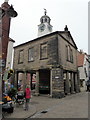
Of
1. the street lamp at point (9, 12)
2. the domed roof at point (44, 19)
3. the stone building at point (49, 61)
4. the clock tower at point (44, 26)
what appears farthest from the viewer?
the domed roof at point (44, 19)

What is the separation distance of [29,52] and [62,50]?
5646mm

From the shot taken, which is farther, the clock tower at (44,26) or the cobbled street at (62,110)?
the clock tower at (44,26)

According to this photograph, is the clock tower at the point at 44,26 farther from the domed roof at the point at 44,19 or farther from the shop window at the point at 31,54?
the shop window at the point at 31,54

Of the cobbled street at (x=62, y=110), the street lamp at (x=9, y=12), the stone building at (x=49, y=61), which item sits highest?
the street lamp at (x=9, y=12)

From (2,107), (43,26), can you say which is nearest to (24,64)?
(2,107)

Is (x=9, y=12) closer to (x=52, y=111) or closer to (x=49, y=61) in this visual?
(x=49, y=61)

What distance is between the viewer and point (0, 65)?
332 inches

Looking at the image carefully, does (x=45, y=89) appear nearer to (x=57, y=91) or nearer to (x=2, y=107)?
(x=57, y=91)

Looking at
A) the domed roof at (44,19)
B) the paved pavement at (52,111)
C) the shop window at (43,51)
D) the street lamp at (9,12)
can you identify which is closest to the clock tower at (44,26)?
the domed roof at (44,19)

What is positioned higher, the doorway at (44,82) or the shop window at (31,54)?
the shop window at (31,54)

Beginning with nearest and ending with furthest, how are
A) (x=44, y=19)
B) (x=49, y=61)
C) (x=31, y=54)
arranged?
(x=49, y=61)
(x=31, y=54)
(x=44, y=19)

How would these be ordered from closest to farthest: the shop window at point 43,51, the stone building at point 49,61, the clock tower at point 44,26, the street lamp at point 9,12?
the street lamp at point 9,12 < the stone building at point 49,61 < the shop window at point 43,51 < the clock tower at point 44,26

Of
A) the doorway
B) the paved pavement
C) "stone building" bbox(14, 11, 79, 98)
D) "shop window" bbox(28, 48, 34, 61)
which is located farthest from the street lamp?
the doorway

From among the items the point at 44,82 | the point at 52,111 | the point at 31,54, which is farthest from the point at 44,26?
the point at 52,111
